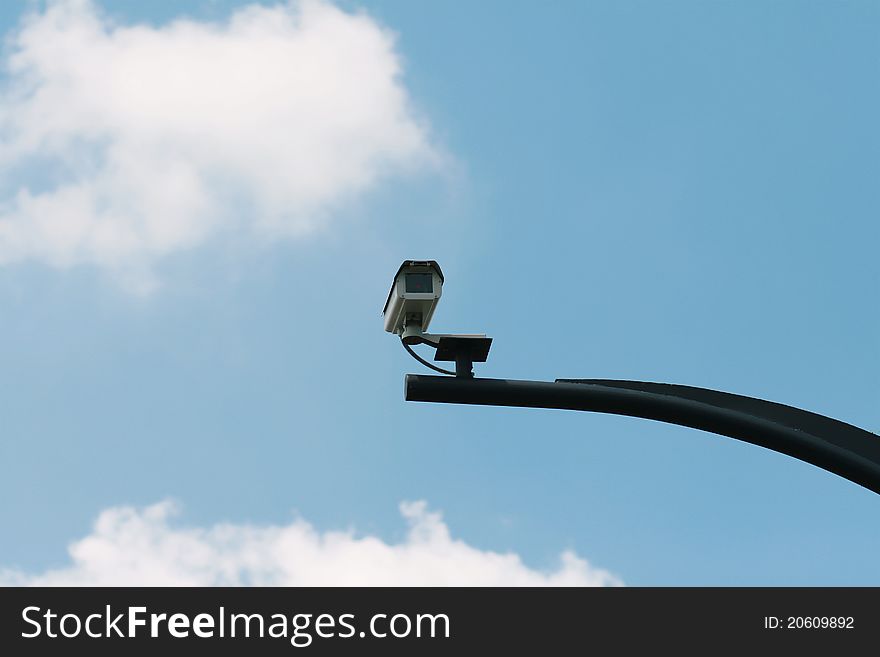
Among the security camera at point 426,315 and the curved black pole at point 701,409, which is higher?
the security camera at point 426,315

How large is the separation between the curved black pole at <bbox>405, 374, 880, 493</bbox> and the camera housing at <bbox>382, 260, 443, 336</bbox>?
412 millimetres

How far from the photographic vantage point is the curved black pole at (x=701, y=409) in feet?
18.8

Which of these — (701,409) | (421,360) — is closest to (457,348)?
(421,360)

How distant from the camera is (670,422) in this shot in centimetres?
610

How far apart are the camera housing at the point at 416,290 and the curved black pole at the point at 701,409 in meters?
0.41

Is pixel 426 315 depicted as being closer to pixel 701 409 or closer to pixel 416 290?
pixel 416 290

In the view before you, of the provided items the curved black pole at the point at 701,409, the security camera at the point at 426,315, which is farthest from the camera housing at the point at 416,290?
the curved black pole at the point at 701,409

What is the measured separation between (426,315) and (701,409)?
1627 mm

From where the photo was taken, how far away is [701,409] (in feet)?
19.7

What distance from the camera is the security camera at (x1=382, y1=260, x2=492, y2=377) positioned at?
641cm

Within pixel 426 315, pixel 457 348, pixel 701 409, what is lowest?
pixel 701 409

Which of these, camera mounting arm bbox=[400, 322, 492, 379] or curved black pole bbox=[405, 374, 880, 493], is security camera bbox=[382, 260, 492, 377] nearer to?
camera mounting arm bbox=[400, 322, 492, 379]

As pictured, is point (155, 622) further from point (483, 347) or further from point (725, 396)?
point (725, 396)

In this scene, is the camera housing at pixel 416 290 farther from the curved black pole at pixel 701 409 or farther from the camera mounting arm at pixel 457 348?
the curved black pole at pixel 701 409
